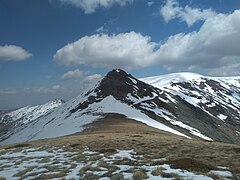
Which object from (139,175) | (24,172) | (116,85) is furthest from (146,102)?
(139,175)

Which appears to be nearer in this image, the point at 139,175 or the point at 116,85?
the point at 139,175

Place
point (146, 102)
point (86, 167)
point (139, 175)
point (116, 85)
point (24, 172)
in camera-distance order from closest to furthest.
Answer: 1. point (139, 175)
2. point (86, 167)
3. point (24, 172)
4. point (146, 102)
5. point (116, 85)

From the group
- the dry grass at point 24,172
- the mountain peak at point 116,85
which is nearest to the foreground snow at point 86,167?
the dry grass at point 24,172

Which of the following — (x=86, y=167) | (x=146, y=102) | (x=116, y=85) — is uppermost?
(x=116, y=85)

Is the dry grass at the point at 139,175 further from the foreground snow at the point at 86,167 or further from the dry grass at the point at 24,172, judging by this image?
the dry grass at the point at 24,172

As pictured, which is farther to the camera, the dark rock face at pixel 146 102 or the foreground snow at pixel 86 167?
the dark rock face at pixel 146 102

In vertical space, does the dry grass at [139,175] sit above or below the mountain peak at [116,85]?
below

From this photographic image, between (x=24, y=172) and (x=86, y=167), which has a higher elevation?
(x=86, y=167)

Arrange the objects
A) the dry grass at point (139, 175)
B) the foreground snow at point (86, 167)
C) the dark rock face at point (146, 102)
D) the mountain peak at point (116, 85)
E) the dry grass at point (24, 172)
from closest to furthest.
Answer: the dry grass at point (139, 175) → the foreground snow at point (86, 167) → the dry grass at point (24, 172) → the dark rock face at point (146, 102) → the mountain peak at point (116, 85)

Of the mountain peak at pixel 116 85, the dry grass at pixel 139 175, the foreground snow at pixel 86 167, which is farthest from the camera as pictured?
the mountain peak at pixel 116 85

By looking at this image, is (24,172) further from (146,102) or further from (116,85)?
(116,85)

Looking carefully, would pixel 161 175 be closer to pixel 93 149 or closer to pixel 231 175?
pixel 231 175

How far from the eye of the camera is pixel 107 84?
589 feet

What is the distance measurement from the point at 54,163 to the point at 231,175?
14.0 meters
